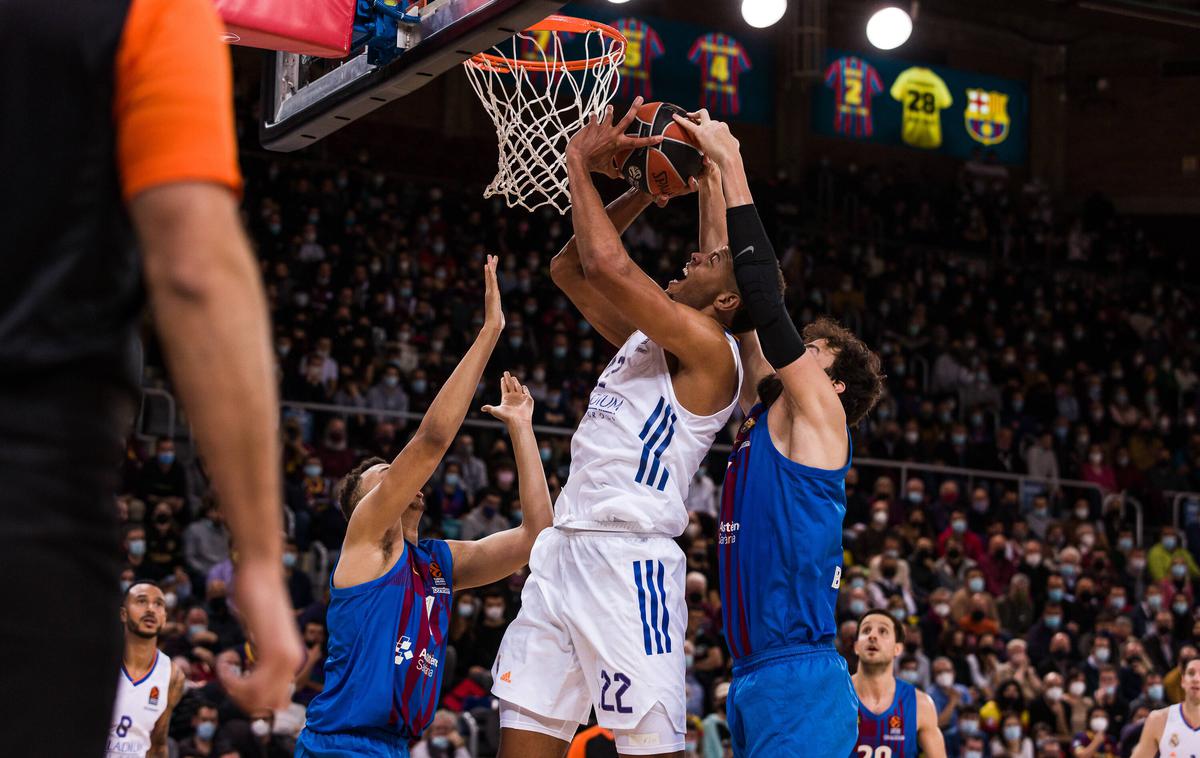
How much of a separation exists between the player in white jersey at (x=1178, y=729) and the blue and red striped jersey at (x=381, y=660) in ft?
20.2

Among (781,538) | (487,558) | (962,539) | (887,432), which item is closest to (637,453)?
(781,538)

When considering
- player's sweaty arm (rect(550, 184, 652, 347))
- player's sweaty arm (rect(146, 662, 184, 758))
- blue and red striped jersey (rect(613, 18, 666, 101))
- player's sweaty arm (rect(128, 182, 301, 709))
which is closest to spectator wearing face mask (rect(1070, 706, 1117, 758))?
player's sweaty arm (rect(146, 662, 184, 758))

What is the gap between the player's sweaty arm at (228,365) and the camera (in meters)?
1.53

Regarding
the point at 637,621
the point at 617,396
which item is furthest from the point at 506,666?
the point at 617,396

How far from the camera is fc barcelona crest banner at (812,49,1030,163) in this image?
25.6 metres

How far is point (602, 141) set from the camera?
4.78 meters

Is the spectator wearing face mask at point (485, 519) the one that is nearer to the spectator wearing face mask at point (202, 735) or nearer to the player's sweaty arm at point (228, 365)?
the spectator wearing face mask at point (202, 735)

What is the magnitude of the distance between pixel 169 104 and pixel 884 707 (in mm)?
6703

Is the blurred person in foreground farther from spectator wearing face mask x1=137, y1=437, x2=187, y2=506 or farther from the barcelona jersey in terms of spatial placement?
spectator wearing face mask x1=137, y1=437, x2=187, y2=506

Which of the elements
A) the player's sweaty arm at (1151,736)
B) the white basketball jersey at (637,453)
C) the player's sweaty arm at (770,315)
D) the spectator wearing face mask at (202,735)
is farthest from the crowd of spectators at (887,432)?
the player's sweaty arm at (770,315)

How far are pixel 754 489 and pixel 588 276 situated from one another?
88cm

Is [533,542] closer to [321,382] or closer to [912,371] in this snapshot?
[321,382]

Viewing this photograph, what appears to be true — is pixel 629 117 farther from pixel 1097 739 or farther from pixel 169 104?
pixel 1097 739

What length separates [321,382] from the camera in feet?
48.1
